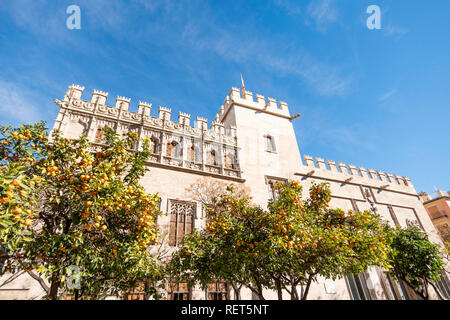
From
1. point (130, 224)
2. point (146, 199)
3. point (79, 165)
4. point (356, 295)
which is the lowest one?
point (356, 295)

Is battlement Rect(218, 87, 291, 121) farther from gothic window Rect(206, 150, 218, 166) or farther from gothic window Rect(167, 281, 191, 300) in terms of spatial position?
gothic window Rect(167, 281, 191, 300)

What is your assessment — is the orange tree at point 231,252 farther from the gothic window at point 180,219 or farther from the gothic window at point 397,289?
the gothic window at point 397,289

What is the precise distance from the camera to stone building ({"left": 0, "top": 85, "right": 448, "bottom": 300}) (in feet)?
42.4

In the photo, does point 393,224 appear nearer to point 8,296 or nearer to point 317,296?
point 317,296

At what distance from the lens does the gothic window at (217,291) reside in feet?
37.5

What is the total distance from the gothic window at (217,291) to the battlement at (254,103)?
1367 centimetres

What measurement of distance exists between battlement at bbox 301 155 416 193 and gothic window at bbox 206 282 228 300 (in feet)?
36.3

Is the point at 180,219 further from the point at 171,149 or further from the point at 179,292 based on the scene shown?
the point at 171,149

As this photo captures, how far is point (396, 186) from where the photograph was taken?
23.6m

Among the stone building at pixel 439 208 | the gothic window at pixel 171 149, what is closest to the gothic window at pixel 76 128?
the gothic window at pixel 171 149
